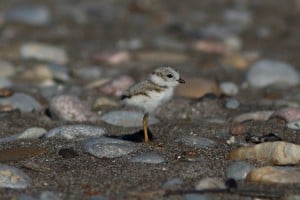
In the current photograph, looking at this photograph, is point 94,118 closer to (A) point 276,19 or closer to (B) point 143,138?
(B) point 143,138

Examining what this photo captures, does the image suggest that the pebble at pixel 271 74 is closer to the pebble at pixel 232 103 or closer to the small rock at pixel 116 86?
the pebble at pixel 232 103

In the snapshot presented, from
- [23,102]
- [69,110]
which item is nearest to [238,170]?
[69,110]

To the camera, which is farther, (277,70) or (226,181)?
(277,70)

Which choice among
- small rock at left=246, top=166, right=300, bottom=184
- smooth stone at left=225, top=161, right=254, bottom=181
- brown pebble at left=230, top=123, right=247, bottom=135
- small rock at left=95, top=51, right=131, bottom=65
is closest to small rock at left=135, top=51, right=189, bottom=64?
small rock at left=95, top=51, right=131, bottom=65

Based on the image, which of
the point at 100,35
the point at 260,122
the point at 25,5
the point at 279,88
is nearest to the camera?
the point at 260,122

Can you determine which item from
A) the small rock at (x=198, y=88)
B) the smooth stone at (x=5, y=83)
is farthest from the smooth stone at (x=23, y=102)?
the small rock at (x=198, y=88)

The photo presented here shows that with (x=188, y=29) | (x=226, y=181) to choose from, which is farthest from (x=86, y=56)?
(x=226, y=181)

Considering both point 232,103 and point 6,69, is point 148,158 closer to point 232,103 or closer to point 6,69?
point 232,103

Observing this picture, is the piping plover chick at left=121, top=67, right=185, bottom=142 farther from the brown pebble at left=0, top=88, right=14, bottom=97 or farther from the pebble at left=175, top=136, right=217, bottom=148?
the brown pebble at left=0, top=88, right=14, bottom=97
